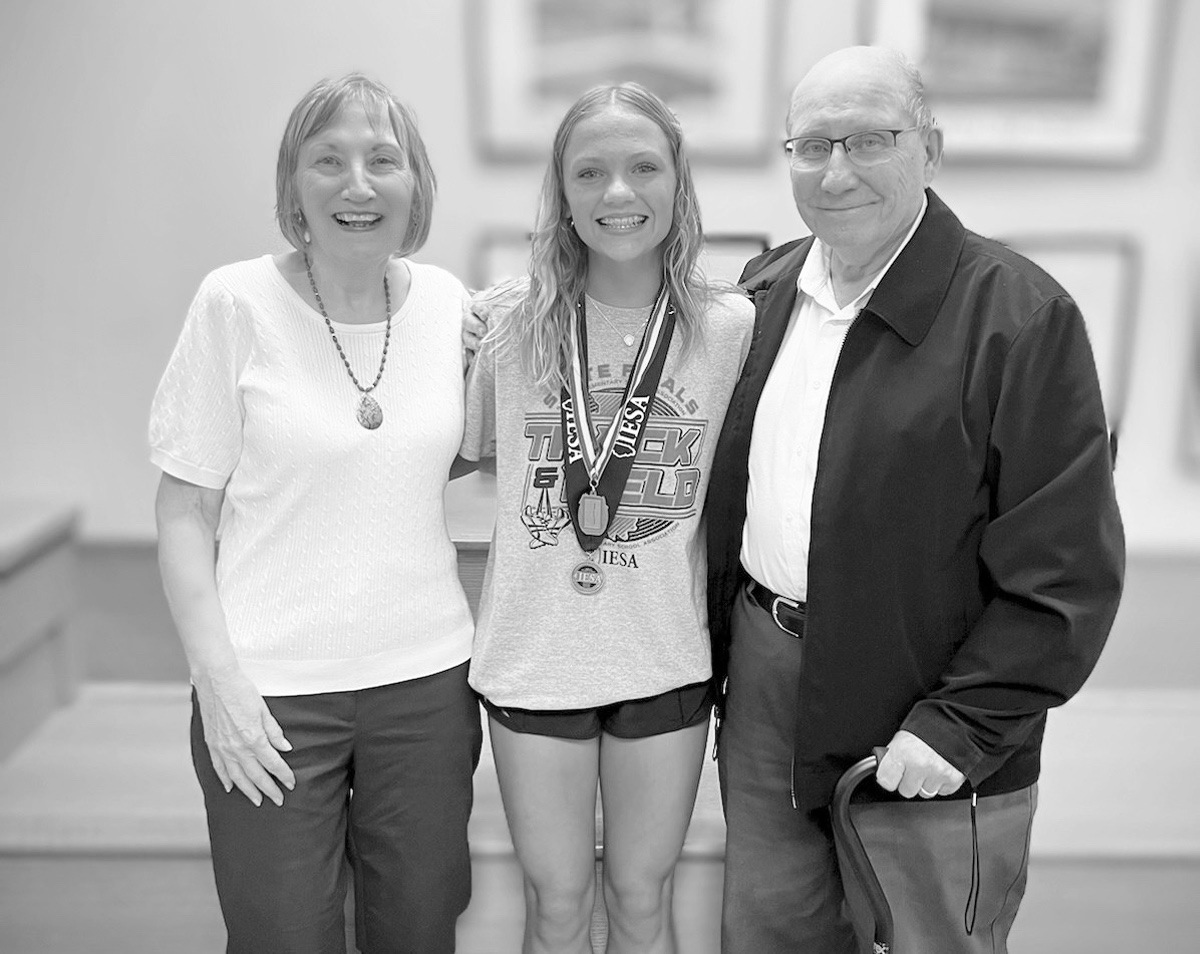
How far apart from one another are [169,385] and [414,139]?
1.78 feet

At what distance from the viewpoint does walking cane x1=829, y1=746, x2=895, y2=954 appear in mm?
1555

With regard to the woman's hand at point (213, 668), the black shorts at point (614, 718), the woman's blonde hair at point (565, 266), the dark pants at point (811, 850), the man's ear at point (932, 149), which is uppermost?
the man's ear at point (932, 149)

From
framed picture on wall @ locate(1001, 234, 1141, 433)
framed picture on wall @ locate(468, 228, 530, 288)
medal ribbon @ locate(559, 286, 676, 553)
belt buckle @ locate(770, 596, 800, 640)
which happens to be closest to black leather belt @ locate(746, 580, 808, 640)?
belt buckle @ locate(770, 596, 800, 640)

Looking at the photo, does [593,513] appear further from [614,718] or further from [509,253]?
[509,253]

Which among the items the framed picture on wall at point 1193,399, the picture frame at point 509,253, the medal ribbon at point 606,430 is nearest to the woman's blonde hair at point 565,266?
the medal ribbon at point 606,430

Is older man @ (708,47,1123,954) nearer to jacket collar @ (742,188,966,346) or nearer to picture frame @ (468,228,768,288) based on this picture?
jacket collar @ (742,188,966,346)

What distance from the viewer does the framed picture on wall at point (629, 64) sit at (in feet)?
9.84

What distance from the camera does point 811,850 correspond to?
1.80m

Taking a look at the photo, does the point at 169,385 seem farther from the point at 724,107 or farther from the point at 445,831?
the point at 724,107

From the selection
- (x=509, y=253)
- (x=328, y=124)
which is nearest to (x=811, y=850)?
(x=328, y=124)

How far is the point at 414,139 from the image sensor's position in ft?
5.57

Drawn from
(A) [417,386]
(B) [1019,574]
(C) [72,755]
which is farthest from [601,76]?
(C) [72,755]

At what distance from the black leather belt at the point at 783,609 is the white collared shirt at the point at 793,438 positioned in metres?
0.02

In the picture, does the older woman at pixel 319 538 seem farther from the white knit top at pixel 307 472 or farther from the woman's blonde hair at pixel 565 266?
the woman's blonde hair at pixel 565 266
